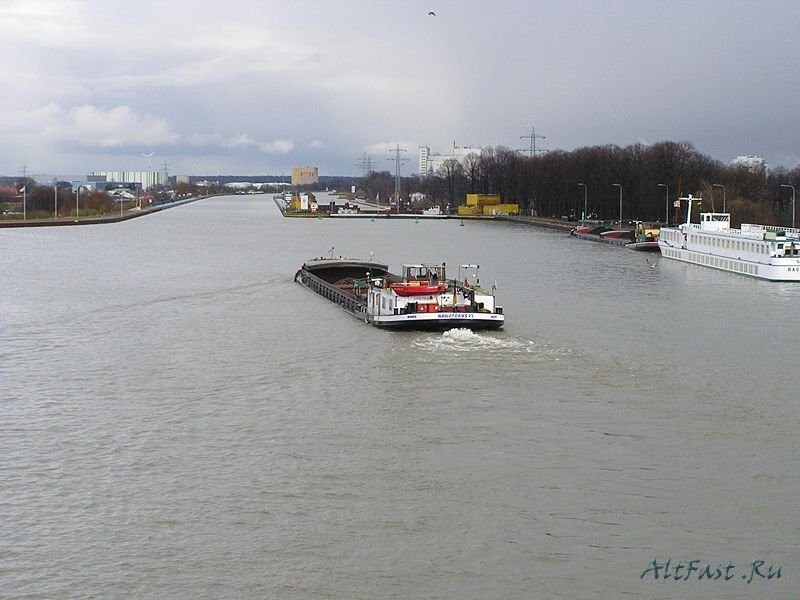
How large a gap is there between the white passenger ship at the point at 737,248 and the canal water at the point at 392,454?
930 centimetres

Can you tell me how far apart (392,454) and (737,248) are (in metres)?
26.5

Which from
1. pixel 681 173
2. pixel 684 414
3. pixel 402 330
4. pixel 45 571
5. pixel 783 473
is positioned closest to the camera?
pixel 45 571

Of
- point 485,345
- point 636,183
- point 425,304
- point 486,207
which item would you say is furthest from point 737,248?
point 486,207

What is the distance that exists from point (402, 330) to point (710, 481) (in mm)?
10350

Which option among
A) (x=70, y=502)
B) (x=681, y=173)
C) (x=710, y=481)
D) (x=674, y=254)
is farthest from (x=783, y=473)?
(x=681, y=173)

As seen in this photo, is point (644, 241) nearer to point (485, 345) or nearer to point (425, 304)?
point (425, 304)

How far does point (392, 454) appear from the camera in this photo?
12164 mm

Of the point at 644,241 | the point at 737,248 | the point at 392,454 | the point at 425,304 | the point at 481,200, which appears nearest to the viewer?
the point at 392,454

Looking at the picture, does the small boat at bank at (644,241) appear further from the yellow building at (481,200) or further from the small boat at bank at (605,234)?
the yellow building at (481,200)

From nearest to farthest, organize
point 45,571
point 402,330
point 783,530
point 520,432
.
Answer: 1. point 45,571
2. point 783,530
3. point 520,432
4. point 402,330

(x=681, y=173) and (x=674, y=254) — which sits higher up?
(x=681, y=173)

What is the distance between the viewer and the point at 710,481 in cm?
1113

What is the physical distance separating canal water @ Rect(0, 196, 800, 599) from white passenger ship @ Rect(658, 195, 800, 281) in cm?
930

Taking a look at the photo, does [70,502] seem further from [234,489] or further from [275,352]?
[275,352]
